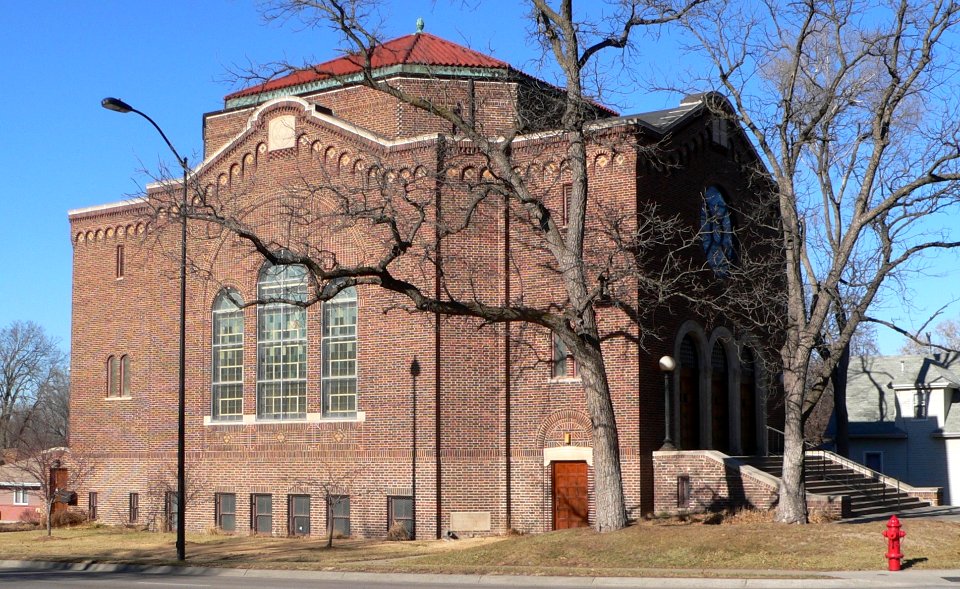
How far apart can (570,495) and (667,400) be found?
3.33 m

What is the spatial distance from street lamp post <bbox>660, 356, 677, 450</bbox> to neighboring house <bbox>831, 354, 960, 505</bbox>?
17.8 metres

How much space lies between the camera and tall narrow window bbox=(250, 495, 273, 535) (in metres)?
31.3

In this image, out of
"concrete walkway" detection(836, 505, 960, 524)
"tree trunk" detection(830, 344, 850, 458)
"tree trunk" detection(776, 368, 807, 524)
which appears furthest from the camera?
"tree trunk" detection(830, 344, 850, 458)

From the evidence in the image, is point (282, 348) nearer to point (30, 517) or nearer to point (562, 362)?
point (562, 362)

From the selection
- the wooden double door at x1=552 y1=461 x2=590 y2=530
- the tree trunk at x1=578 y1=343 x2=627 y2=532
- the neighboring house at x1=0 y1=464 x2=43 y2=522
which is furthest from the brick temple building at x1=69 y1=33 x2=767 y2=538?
the neighboring house at x1=0 y1=464 x2=43 y2=522

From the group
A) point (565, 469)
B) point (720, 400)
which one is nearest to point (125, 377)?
point (565, 469)

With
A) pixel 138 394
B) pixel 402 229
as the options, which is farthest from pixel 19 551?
pixel 402 229

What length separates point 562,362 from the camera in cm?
2827

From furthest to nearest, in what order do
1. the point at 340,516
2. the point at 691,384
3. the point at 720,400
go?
the point at 720,400 < the point at 691,384 < the point at 340,516

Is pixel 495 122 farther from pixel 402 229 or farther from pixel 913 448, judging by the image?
pixel 913 448

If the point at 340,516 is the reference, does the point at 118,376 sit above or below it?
above

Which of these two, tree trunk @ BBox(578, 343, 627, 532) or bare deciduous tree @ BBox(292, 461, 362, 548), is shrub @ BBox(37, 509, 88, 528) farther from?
tree trunk @ BBox(578, 343, 627, 532)

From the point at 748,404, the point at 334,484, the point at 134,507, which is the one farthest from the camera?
the point at 134,507

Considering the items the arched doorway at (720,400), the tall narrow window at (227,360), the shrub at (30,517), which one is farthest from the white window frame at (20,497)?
the arched doorway at (720,400)
